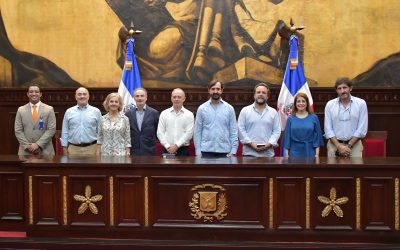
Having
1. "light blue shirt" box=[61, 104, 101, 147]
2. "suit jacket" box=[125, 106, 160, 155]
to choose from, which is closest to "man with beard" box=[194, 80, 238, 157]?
"suit jacket" box=[125, 106, 160, 155]

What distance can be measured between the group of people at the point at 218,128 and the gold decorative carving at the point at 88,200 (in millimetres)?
1114

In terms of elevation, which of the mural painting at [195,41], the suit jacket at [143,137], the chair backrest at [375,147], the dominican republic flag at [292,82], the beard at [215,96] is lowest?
the chair backrest at [375,147]

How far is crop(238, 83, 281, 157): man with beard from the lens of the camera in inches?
229

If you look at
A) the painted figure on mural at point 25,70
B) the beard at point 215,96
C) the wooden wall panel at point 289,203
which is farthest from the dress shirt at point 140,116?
the painted figure on mural at point 25,70

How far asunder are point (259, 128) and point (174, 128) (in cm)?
103

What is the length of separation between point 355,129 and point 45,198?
3.70m

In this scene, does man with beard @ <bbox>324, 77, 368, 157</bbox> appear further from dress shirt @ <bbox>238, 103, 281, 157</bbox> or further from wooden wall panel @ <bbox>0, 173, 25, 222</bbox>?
wooden wall panel @ <bbox>0, 173, 25, 222</bbox>

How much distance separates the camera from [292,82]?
24.6 ft

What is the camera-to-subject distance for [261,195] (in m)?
4.39

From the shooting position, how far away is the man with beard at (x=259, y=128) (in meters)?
5.82

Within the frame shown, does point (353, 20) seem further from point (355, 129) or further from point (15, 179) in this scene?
point (15, 179)

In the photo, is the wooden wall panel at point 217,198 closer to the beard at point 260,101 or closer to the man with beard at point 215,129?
the man with beard at point 215,129

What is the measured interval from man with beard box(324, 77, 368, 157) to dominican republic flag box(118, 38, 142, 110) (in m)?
3.18

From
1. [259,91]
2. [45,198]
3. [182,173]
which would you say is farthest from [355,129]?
[45,198]
